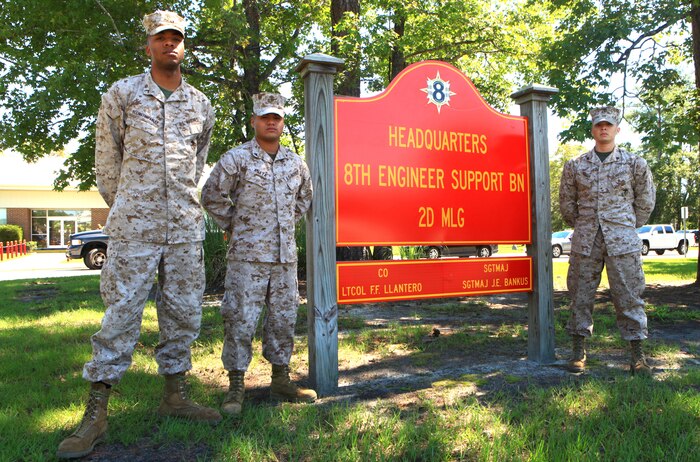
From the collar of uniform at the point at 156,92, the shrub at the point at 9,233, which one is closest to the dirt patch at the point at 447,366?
the collar of uniform at the point at 156,92

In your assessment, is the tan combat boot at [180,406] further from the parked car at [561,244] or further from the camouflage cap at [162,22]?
the parked car at [561,244]

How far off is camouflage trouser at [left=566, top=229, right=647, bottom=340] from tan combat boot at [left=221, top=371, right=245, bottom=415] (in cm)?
268

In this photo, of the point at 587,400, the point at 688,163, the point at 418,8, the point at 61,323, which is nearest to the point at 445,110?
the point at 587,400

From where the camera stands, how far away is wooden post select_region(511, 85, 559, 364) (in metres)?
4.61

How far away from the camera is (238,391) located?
3.32 metres

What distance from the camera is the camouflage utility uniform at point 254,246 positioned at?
338cm

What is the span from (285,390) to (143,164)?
169 cm

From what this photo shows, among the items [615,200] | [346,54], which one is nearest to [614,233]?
[615,200]

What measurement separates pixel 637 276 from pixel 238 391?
3113 millimetres

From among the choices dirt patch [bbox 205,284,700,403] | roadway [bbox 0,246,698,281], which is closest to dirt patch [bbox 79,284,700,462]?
dirt patch [bbox 205,284,700,403]

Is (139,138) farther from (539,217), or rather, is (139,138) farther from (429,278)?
(539,217)

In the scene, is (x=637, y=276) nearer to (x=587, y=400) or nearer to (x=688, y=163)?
(x=587, y=400)

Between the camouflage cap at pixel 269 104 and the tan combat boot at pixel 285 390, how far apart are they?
1680mm

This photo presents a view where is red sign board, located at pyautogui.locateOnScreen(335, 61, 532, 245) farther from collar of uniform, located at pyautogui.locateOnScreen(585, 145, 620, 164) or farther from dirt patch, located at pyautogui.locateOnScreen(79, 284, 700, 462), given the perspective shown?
dirt patch, located at pyautogui.locateOnScreen(79, 284, 700, 462)
